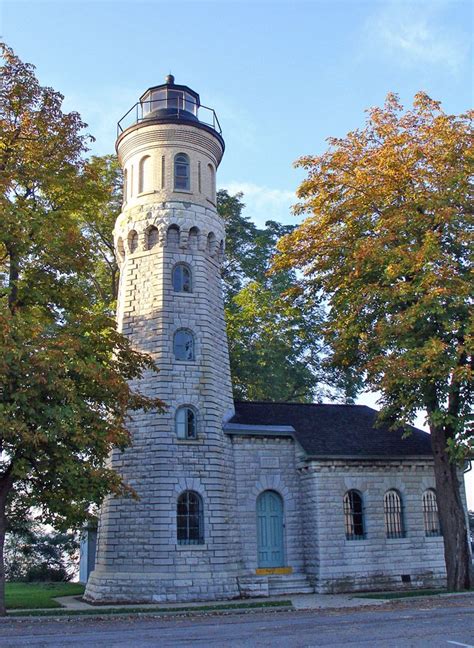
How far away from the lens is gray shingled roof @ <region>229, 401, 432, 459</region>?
2423 cm

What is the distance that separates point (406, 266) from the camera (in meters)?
20.8

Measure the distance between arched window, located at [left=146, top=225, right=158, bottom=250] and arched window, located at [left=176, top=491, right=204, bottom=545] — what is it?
9121 mm

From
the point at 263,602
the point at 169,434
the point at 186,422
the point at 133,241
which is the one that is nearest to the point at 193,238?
A: the point at 133,241

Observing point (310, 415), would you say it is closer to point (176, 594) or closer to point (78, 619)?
point (176, 594)

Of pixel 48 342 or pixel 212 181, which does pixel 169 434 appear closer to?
pixel 48 342

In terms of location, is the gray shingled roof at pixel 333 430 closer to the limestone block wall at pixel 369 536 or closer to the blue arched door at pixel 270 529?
the limestone block wall at pixel 369 536

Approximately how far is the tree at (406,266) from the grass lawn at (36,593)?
12560 mm

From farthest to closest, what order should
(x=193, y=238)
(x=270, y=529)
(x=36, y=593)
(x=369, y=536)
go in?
(x=36, y=593) < (x=193, y=238) < (x=369, y=536) < (x=270, y=529)

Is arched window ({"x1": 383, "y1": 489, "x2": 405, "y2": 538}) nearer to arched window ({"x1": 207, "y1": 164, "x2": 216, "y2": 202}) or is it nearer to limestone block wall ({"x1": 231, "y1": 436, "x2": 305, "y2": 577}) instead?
limestone block wall ({"x1": 231, "y1": 436, "x2": 305, "y2": 577})

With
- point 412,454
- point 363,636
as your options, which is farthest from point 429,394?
point 363,636

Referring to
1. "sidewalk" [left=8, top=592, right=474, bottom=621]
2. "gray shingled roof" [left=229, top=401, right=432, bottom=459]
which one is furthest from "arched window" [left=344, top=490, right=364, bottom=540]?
"sidewalk" [left=8, top=592, right=474, bottom=621]

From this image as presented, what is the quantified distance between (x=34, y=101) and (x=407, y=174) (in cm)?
1201

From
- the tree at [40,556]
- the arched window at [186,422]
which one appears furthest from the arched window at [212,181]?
the tree at [40,556]

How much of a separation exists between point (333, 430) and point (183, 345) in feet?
23.1
